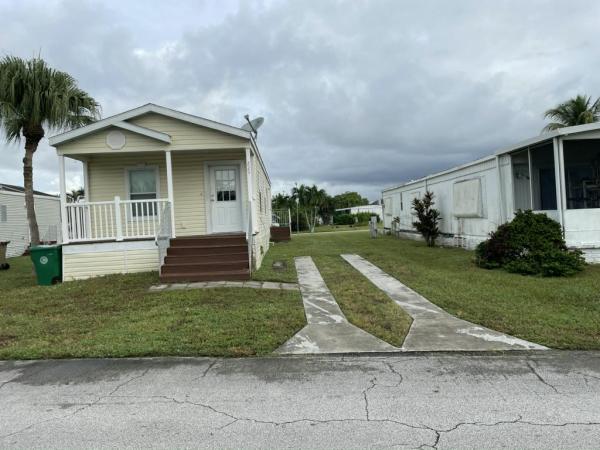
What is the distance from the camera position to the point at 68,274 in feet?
34.0

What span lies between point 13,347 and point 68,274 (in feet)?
17.9

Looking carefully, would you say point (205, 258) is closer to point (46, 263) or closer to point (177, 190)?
point (177, 190)

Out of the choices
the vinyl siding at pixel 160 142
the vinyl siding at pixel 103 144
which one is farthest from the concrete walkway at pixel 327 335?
the vinyl siding at pixel 103 144

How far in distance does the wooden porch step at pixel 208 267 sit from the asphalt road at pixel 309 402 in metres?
4.84

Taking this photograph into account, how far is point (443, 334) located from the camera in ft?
18.2

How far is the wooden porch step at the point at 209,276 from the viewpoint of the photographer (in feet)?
30.6

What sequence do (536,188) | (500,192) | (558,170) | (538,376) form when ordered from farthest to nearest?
1. (500,192)
2. (536,188)
3. (558,170)
4. (538,376)

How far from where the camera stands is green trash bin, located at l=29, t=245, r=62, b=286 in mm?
9938

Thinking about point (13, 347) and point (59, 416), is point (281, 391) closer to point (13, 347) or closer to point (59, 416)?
point (59, 416)

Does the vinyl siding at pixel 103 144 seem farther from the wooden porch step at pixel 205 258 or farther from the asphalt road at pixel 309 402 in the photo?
the asphalt road at pixel 309 402

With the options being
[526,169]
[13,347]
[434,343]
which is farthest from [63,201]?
[526,169]

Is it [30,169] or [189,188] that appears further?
[189,188]

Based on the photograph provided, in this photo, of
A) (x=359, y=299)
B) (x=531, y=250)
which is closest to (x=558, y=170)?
(x=531, y=250)

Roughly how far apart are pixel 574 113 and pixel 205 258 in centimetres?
2127
